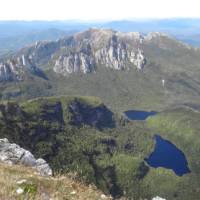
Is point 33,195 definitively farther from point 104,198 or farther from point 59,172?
point 59,172

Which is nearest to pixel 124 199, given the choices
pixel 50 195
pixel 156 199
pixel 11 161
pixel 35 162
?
pixel 156 199

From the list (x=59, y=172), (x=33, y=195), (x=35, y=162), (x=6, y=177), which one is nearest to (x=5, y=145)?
(x=35, y=162)

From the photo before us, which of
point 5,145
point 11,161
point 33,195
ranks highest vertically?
point 33,195

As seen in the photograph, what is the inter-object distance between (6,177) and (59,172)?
501cm

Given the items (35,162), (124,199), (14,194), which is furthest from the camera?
(35,162)

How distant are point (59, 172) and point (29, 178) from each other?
12.2ft

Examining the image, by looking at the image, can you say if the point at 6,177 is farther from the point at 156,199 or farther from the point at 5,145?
the point at 5,145

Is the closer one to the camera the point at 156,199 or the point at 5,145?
the point at 156,199

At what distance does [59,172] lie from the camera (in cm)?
2777

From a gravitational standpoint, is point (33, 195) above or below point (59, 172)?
above

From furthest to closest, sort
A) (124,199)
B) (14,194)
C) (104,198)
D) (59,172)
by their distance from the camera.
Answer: (59,172) → (124,199) → (104,198) → (14,194)

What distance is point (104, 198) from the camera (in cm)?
2314

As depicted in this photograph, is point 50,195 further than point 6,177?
No

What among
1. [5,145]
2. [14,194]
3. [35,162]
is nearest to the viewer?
[14,194]
